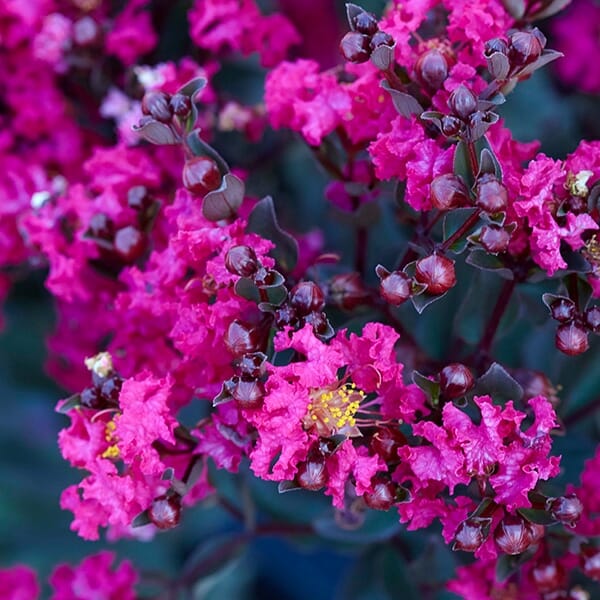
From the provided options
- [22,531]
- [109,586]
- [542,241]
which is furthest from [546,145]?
[22,531]

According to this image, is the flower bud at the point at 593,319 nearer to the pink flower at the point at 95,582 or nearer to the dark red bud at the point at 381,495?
the dark red bud at the point at 381,495

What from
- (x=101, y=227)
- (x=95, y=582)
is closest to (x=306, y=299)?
(x=101, y=227)

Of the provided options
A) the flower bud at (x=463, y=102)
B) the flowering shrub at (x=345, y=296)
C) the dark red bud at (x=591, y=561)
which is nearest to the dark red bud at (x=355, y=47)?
the flowering shrub at (x=345, y=296)

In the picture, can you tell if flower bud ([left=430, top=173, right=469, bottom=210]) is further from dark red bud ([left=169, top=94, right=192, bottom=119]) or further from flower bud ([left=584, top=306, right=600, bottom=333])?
dark red bud ([left=169, top=94, right=192, bottom=119])

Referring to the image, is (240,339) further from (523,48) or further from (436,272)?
(523,48)

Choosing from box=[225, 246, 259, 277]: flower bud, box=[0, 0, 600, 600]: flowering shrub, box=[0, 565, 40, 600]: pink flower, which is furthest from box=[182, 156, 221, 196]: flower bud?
box=[0, 565, 40, 600]: pink flower

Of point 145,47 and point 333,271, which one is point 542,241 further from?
point 145,47
